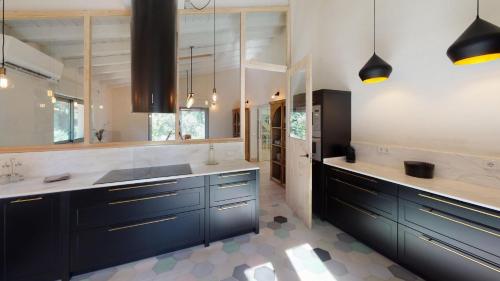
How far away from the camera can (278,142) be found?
4.60m

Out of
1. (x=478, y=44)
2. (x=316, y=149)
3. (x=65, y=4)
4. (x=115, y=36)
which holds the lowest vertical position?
(x=316, y=149)

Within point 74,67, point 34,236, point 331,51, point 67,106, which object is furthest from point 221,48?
point 34,236

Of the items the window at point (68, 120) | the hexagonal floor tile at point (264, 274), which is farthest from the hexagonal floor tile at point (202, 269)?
the window at point (68, 120)

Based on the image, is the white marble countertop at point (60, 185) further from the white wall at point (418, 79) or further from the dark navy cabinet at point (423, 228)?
the white wall at point (418, 79)

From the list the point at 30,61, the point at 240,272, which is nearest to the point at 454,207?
the point at 240,272

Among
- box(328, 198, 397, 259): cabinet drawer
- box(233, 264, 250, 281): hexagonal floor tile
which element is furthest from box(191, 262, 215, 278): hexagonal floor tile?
box(328, 198, 397, 259): cabinet drawer

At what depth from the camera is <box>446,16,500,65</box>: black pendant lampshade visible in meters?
1.17

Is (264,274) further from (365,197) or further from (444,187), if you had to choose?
(444,187)

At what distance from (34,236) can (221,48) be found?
3885 millimetres

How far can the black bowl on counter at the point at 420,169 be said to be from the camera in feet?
6.19

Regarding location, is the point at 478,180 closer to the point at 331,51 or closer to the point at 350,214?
the point at 350,214

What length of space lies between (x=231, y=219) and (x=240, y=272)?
56 centimetres

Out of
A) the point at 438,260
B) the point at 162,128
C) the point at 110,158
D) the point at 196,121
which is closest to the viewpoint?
the point at 438,260

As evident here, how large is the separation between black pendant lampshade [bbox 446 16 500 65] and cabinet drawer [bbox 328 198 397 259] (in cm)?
145
